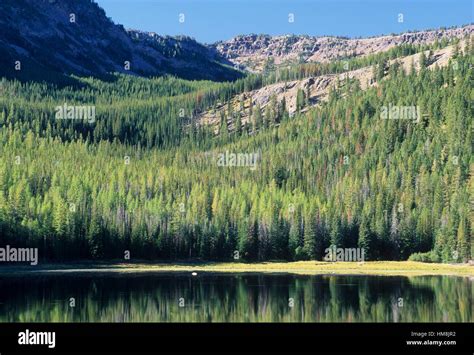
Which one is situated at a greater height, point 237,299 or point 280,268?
point 237,299

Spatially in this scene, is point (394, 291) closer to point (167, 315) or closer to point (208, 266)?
point (167, 315)

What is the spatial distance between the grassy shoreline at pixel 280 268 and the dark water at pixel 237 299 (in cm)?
1836

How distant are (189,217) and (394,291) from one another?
96.3 m

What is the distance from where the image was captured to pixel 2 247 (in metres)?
167

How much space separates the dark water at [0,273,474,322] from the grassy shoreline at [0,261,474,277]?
60.2 ft

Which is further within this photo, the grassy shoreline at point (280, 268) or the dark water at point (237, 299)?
the grassy shoreline at point (280, 268)

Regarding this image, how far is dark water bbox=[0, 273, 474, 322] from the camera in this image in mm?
79062

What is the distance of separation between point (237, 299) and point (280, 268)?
237 ft

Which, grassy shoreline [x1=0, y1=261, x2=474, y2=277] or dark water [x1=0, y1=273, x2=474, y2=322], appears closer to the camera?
dark water [x1=0, y1=273, x2=474, y2=322]

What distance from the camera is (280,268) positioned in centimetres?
16675

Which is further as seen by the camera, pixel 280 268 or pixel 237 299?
pixel 280 268

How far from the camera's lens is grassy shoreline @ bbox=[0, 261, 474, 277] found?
151887 millimetres

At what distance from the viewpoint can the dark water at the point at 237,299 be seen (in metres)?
79.1
